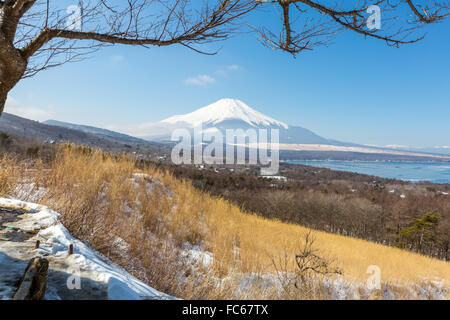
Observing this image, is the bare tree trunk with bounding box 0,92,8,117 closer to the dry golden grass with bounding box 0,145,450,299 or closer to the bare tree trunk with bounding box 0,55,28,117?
the bare tree trunk with bounding box 0,55,28,117

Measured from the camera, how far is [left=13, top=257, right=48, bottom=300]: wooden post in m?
0.76

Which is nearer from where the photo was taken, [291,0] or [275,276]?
[291,0]

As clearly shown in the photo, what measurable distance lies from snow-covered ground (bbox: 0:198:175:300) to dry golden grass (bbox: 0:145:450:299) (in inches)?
16.3

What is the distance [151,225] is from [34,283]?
2890 mm

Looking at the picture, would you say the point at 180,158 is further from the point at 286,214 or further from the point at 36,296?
the point at 36,296

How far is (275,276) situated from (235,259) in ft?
2.19

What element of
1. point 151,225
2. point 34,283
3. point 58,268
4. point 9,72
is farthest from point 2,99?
point 151,225

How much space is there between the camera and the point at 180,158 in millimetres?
53656

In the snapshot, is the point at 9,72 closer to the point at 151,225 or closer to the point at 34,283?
the point at 34,283

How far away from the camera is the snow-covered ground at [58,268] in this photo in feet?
2.98

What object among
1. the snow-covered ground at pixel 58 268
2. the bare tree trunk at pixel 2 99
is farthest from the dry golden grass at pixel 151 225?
the bare tree trunk at pixel 2 99

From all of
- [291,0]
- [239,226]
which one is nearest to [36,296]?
[291,0]

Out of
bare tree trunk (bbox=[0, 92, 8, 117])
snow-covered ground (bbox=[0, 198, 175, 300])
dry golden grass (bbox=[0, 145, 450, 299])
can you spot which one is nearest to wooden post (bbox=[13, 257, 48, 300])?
snow-covered ground (bbox=[0, 198, 175, 300])
